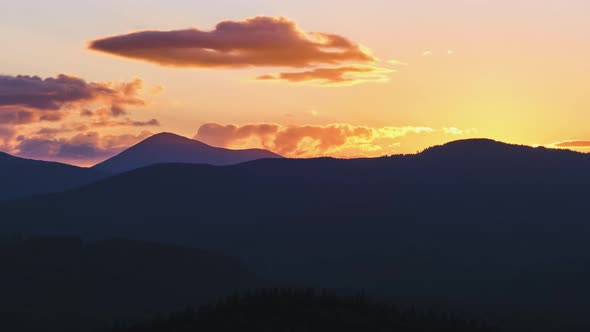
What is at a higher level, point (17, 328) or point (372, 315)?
point (372, 315)

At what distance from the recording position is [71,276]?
650 feet

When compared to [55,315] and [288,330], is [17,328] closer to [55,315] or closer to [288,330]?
[55,315]

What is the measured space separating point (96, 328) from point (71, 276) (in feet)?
188

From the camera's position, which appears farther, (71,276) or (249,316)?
(71,276)

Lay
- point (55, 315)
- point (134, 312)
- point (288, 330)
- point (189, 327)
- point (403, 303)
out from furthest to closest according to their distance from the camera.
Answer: point (403, 303) → point (134, 312) → point (55, 315) → point (189, 327) → point (288, 330)

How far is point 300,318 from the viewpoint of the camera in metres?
57.1

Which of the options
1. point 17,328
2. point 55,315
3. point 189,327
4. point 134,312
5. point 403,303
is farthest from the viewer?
point 403,303

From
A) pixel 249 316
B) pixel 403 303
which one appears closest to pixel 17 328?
pixel 403 303

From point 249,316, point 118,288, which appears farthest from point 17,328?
point 249,316

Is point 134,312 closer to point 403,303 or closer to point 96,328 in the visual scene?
point 96,328

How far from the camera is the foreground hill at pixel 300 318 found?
55.8 m

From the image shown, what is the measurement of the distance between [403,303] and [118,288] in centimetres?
6356

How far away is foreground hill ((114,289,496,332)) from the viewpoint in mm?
55781

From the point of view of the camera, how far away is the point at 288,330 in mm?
53875
